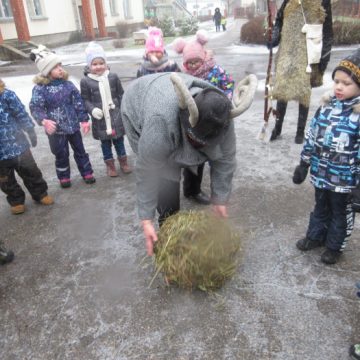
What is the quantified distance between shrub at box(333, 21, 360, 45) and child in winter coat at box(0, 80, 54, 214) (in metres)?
13.5

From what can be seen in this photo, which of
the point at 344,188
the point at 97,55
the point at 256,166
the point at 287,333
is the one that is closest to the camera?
the point at 287,333

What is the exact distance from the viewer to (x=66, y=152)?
156 inches

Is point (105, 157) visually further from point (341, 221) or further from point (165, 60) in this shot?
point (341, 221)

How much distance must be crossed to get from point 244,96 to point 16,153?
96.6 inches

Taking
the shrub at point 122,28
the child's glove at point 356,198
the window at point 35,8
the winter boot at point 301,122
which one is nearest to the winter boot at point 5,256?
the child's glove at point 356,198

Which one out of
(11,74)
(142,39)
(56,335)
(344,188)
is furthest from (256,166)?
(142,39)

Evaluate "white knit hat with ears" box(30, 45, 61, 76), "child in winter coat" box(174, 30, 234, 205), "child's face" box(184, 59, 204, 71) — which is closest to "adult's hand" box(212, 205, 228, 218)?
"child in winter coat" box(174, 30, 234, 205)

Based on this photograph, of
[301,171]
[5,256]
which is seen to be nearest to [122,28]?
[5,256]

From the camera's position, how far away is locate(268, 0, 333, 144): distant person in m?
4.15

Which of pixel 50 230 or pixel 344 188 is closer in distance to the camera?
pixel 344 188

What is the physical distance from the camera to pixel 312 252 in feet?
9.06

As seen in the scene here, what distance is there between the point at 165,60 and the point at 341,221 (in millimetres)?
2468

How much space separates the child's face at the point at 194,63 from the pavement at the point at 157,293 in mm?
1313

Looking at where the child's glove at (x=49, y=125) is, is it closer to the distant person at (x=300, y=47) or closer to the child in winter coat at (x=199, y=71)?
the child in winter coat at (x=199, y=71)
